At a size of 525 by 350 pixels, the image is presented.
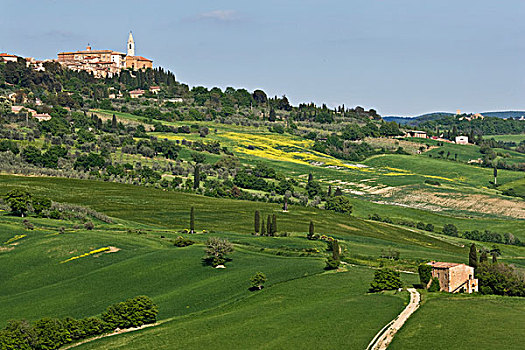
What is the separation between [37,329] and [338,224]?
8215 centimetres

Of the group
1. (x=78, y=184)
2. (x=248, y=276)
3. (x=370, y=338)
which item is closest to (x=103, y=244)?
(x=248, y=276)

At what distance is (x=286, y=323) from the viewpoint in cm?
6081

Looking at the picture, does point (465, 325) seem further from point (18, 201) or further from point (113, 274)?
point (18, 201)

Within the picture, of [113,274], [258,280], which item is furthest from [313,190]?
[258,280]

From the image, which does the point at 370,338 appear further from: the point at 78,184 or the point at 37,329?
the point at 78,184

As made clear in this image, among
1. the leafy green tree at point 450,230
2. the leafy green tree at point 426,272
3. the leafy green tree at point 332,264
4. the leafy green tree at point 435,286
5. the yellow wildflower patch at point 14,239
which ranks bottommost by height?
the leafy green tree at point 450,230

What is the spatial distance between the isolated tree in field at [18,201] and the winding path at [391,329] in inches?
2806

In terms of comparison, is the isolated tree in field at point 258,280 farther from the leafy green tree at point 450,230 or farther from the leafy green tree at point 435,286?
the leafy green tree at point 450,230

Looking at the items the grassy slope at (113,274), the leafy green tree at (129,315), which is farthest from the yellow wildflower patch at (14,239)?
the leafy green tree at (129,315)

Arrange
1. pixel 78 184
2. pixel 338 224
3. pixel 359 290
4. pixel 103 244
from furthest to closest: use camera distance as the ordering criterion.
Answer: pixel 78 184
pixel 338 224
pixel 103 244
pixel 359 290

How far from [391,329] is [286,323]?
891 cm

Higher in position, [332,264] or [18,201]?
[18,201]

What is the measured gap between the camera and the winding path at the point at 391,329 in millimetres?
53119

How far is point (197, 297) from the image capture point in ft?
247
